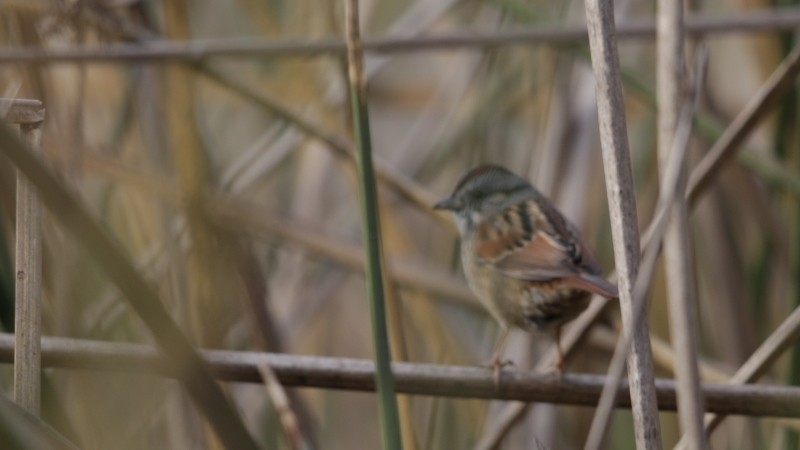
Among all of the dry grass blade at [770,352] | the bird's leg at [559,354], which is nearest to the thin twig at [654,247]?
the dry grass blade at [770,352]

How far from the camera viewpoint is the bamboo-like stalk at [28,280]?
1347 mm

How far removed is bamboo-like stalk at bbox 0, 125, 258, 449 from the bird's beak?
201 centimetres

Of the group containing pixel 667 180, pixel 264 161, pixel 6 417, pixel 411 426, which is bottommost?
pixel 411 426

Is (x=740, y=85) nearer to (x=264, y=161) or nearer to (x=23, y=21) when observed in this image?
(x=264, y=161)

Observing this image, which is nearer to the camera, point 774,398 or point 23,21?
point 774,398

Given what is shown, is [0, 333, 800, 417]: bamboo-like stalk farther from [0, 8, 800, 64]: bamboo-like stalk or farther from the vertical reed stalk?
[0, 8, 800, 64]: bamboo-like stalk

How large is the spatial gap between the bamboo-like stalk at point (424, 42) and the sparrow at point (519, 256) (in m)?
0.45

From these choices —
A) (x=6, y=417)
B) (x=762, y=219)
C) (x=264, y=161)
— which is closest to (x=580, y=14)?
(x=762, y=219)

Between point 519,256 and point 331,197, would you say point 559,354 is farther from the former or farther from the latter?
point 331,197

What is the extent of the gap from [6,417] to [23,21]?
180 cm

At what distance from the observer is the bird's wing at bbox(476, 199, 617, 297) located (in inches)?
98.0

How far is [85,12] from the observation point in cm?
257

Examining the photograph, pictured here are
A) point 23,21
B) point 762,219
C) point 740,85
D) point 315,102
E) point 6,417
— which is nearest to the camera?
point 6,417

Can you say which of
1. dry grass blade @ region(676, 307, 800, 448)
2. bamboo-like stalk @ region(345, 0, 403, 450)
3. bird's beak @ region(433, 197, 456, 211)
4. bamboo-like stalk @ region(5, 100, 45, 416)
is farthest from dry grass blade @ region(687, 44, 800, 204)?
bamboo-like stalk @ region(5, 100, 45, 416)
